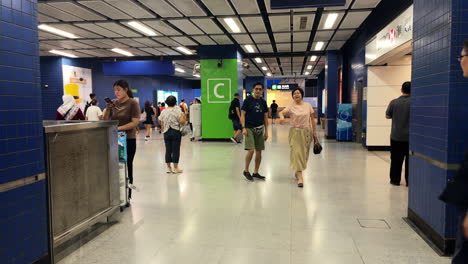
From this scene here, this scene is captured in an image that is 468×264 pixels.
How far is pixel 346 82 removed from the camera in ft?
39.8

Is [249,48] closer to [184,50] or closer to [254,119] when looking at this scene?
[184,50]

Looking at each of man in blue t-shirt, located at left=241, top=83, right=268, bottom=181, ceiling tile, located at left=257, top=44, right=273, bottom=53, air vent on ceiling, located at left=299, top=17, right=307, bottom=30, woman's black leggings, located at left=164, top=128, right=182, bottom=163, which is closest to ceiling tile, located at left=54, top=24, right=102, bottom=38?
woman's black leggings, located at left=164, top=128, right=182, bottom=163

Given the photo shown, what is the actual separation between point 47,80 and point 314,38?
396 inches

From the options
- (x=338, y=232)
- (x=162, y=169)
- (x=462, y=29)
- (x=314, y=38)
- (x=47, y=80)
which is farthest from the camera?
(x=47, y=80)

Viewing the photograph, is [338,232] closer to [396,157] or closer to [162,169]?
[396,157]

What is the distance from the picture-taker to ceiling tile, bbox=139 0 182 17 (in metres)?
6.70

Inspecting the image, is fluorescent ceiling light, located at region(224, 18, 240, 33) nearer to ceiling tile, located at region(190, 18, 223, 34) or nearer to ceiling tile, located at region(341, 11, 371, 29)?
ceiling tile, located at region(190, 18, 223, 34)

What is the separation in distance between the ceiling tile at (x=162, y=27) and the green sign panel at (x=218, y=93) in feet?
7.04

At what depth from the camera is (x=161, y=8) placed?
709 centimetres

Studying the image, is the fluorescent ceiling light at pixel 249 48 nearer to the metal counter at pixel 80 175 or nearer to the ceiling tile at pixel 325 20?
the ceiling tile at pixel 325 20

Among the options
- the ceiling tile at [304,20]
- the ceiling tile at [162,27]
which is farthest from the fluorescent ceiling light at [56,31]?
the ceiling tile at [304,20]

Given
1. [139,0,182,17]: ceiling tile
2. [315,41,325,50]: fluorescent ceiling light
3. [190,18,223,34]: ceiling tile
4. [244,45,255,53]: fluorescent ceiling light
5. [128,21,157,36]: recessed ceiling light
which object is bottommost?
[139,0,182,17]: ceiling tile

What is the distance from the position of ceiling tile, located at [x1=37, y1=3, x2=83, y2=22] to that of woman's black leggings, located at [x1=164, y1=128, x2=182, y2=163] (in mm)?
3648

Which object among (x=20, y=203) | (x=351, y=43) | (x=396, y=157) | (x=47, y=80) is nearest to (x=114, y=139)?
(x=20, y=203)
